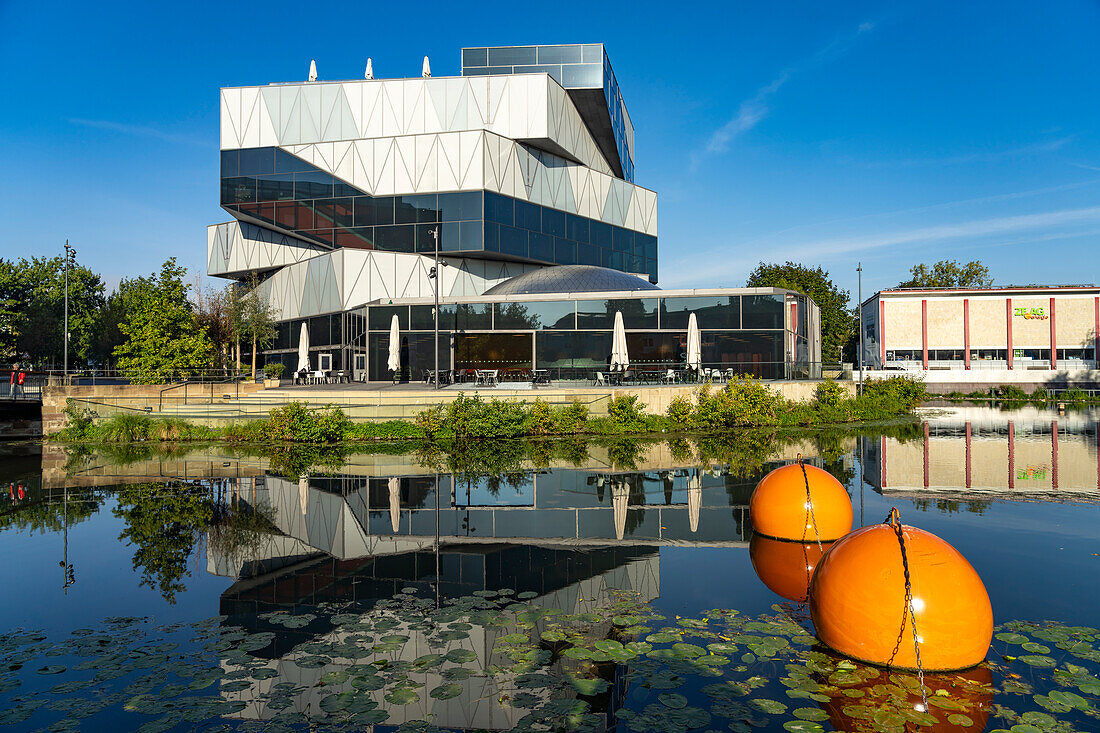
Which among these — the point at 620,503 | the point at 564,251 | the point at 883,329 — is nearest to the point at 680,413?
the point at 620,503

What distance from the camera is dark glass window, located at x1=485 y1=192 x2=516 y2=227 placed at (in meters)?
45.4

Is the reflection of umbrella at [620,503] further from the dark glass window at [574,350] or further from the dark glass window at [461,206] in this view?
the dark glass window at [461,206]

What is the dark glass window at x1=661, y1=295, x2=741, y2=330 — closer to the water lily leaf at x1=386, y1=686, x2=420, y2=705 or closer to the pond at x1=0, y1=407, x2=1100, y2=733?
the pond at x1=0, y1=407, x2=1100, y2=733

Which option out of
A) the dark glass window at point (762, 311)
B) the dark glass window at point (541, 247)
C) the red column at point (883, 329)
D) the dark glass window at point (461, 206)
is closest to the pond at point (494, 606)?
the dark glass window at point (762, 311)

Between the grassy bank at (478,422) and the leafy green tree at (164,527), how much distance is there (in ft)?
25.4

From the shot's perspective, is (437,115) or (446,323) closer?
(446,323)

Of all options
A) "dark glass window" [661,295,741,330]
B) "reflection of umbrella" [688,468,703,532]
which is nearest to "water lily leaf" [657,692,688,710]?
"reflection of umbrella" [688,468,703,532]

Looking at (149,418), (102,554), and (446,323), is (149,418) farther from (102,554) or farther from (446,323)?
(102,554)

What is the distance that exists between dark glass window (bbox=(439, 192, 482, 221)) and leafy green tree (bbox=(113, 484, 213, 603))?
31.6m

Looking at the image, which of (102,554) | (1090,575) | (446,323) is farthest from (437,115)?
(1090,575)

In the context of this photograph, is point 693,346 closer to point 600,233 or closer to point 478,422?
point 478,422

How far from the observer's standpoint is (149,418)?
86.7 feet

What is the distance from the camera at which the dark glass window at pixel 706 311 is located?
109 feet

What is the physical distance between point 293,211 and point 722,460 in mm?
39414
